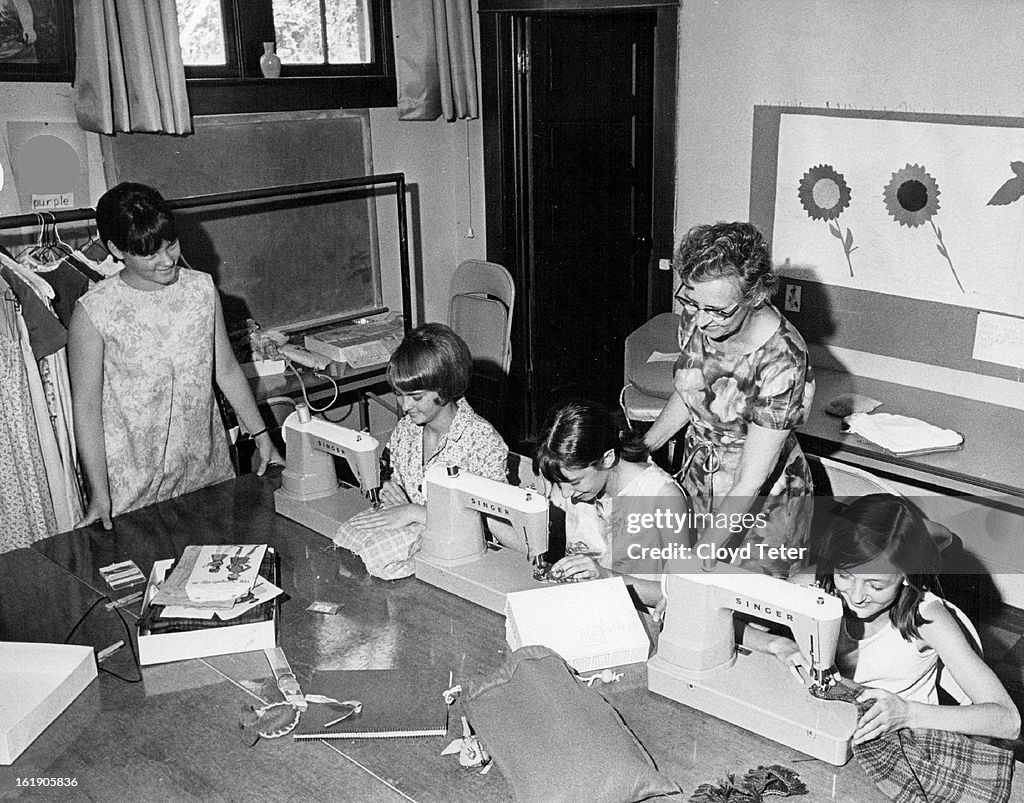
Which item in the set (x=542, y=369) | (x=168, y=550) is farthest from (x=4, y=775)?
(x=542, y=369)

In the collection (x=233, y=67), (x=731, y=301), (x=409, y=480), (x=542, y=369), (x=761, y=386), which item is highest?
(x=233, y=67)

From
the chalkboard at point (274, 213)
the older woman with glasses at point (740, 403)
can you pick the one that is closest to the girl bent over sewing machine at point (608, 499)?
the older woman with glasses at point (740, 403)

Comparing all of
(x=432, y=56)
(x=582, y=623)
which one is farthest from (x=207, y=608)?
(x=432, y=56)

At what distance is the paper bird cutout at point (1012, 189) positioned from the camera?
10.1ft

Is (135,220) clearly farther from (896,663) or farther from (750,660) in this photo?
(896,663)

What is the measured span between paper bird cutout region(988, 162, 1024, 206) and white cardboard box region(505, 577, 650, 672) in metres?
2.03

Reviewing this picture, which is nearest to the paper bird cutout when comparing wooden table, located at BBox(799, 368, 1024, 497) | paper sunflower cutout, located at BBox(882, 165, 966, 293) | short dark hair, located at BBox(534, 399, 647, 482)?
paper sunflower cutout, located at BBox(882, 165, 966, 293)

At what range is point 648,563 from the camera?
2178 mm

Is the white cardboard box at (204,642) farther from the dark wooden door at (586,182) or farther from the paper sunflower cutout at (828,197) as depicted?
the dark wooden door at (586,182)

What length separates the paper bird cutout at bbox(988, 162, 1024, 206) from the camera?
307cm

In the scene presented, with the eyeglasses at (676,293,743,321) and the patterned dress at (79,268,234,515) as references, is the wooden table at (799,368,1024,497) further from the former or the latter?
the patterned dress at (79,268,234,515)

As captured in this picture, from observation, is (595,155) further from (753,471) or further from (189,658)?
(189,658)

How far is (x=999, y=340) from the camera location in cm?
323

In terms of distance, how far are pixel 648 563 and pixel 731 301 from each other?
59cm
